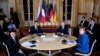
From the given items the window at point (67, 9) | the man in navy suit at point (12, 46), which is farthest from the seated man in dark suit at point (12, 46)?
the window at point (67, 9)

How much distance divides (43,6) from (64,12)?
1.76 metres

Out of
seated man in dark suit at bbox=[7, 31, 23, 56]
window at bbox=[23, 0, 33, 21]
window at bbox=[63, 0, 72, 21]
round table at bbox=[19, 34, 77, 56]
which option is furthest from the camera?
window at bbox=[63, 0, 72, 21]

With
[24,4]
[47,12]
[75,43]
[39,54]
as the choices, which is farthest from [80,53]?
[24,4]

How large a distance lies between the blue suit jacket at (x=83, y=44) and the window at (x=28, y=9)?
17.4 ft

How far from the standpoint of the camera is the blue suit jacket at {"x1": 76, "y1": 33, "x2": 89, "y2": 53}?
5992 millimetres

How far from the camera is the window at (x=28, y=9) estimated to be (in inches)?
429

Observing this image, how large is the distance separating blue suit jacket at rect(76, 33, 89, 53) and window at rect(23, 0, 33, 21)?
5295mm

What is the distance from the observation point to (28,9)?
10.9 meters

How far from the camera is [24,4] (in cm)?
1096

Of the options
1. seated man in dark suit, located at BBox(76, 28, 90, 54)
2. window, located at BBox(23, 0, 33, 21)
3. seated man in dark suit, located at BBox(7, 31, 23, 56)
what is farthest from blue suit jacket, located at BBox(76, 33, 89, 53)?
window, located at BBox(23, 0, 33, 21)

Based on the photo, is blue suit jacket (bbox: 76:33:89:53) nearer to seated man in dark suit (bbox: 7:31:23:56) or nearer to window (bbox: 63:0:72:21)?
seated man in dark suit (bbox: 7:31:23:56)

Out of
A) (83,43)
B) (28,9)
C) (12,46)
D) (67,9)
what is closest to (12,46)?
(12,46)

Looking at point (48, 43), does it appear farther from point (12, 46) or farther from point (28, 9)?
point (28, 9)

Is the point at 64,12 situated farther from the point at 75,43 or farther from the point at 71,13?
the point at 75,43
